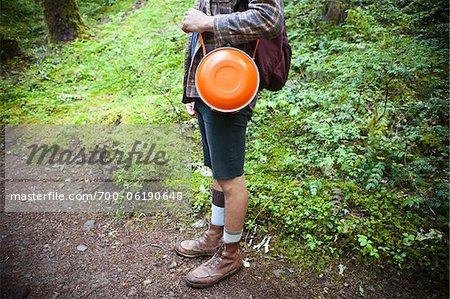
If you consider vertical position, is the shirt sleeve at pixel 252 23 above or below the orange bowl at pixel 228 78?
above

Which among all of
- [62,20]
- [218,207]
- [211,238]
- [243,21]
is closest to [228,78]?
[243,21]

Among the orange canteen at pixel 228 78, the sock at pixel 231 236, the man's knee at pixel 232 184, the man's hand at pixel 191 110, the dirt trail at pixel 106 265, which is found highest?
the orange canteen at pixel 228 78

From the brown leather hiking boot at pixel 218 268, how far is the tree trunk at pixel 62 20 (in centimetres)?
723

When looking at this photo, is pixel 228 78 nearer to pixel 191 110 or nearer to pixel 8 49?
pixel 191 110

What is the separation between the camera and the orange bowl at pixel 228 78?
1903mm

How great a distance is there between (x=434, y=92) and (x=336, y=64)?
125 cm

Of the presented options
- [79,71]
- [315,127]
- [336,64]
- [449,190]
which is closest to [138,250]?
[315,127]

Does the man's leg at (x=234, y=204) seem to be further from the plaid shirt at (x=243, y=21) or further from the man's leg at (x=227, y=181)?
the plaid shirt at (x=243, y=21)

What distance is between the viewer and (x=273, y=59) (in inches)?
82.0

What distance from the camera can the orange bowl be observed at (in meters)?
1.90

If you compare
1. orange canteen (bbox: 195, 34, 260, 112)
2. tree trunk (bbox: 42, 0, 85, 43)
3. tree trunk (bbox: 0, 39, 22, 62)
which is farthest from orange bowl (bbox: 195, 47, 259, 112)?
tree trunk (bbox: 42, 0, 85, 43)

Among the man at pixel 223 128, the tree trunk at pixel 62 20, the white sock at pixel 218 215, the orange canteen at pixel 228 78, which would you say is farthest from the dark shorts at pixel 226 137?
the tree trunk at pixel 62 20

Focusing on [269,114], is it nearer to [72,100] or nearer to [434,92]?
[434,92]

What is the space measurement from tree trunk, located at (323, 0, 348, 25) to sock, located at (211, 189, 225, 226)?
4.33 metres
